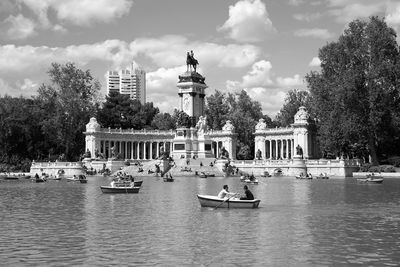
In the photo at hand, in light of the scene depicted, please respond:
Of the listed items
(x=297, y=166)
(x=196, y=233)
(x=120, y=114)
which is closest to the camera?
(x=196, y=233)

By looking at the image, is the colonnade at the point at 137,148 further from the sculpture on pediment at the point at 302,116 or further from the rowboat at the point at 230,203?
the rowboat at the point at 230,203

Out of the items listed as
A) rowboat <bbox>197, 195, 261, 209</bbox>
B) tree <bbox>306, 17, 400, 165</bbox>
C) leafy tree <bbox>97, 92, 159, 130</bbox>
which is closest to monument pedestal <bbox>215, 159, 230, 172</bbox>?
tree <bbox>306, 17, 400, 165</bbox>

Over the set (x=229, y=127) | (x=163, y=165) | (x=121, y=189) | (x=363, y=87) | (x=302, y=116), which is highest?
(x=363, y=87)

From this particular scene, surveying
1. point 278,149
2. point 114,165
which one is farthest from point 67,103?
point 278,149

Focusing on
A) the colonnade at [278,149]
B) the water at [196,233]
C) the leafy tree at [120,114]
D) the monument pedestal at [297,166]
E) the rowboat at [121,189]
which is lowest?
the water at [196,233]

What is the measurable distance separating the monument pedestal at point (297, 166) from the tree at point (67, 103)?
4221 centimetres

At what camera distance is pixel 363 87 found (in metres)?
84.8

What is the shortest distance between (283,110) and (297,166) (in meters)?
40.5

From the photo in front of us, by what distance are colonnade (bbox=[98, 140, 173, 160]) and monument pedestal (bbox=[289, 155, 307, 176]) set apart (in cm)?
3585

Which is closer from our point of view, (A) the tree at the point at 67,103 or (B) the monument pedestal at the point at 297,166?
(B) the monument pedestal at the point at 297,166

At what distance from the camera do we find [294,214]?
3456 centimetres

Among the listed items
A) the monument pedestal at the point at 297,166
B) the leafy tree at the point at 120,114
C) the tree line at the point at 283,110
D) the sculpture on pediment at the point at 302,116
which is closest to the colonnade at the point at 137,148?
the tree line at the point at 283,110

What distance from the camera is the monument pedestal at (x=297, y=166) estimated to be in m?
90.0

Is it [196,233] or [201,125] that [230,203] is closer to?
[196,233]
